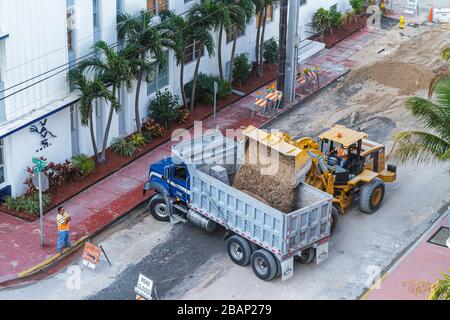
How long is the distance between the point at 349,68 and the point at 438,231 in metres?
15.4

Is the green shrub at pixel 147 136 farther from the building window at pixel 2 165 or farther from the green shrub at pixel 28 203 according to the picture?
the building window at pixel 2 165

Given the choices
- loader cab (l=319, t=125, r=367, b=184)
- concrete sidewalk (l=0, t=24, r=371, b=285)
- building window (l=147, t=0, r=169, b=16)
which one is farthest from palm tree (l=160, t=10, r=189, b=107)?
loader cab (l=319, t=125, r=367, b=184)

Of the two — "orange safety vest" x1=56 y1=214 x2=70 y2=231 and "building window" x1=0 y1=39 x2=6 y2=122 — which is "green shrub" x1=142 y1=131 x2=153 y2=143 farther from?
"orange safety vest" x1=56 y1=214 x2=70 y2=231

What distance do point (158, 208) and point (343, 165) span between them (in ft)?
20.0

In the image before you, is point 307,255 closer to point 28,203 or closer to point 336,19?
point 28,203

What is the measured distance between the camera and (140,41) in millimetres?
31906

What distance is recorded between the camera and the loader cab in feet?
93.4

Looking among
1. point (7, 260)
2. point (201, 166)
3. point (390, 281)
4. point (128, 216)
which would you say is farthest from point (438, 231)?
point (7, 260)

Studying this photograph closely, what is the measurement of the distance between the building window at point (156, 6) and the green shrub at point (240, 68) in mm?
5606

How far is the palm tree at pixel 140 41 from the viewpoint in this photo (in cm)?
3139

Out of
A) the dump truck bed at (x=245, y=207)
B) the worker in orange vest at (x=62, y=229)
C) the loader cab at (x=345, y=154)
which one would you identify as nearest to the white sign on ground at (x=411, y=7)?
the loader cab at (x=345, y=154)

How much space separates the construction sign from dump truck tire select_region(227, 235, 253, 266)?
3825mm

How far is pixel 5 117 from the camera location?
2784cm
